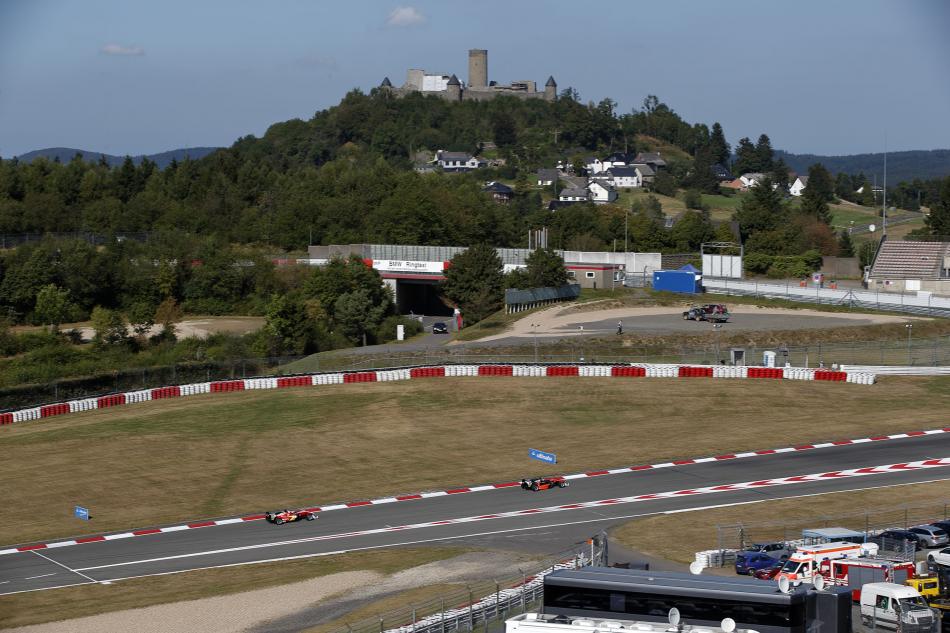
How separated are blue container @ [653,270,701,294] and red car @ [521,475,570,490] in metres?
60.9

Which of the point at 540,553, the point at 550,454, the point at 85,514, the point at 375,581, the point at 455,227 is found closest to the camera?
the point at 375,581

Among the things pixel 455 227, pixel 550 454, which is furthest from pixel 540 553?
pixel 455 227

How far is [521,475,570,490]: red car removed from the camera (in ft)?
156

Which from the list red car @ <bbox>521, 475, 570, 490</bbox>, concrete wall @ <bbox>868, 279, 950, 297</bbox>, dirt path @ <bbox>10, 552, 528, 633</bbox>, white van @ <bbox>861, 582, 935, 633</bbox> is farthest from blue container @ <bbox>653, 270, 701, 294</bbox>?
white van @ <bbox>861, 582, 935, 633</bbox>

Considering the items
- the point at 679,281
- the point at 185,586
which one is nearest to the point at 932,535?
the point at 185,586

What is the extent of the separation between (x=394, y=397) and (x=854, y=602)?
40.9 m

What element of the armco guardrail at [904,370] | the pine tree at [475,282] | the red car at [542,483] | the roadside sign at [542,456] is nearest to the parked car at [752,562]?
the red car at [542,483]

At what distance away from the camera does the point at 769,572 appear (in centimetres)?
3366

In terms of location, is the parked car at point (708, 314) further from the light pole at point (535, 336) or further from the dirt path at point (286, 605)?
the dirt path at point (286, 605)

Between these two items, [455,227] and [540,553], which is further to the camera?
[455,227]

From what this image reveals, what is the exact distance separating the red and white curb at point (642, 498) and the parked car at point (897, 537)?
10.4 m

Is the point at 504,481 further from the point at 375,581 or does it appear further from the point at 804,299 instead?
the point at 804,299

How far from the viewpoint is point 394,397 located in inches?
2704

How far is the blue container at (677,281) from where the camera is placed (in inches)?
4171
